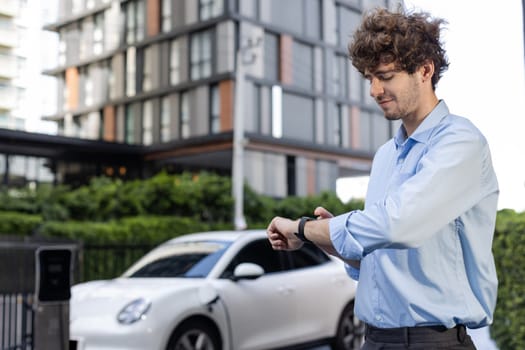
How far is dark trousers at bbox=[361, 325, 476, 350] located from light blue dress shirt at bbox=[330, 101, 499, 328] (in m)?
0.02

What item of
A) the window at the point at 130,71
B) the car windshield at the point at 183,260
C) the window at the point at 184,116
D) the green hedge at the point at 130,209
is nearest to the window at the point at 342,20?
the window at the point at 184,116

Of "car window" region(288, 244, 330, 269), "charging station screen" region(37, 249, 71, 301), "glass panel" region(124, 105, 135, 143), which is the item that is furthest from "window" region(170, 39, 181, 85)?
"charging station screen" region(37, 249, 71, 301)

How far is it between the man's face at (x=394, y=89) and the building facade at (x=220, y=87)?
30530 mm

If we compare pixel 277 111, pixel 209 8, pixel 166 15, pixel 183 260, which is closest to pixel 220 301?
pixel 183 260

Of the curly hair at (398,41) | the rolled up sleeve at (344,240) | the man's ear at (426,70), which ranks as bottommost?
the rolled up sleeve at (344,240)

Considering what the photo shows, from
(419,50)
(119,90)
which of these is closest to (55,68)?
(119,90)

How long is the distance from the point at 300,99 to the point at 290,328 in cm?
3047

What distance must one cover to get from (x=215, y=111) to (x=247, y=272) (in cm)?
2855

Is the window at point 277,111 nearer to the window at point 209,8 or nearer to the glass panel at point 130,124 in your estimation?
the window at point 209,8

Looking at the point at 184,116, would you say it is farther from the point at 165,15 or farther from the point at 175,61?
the point at 165,15

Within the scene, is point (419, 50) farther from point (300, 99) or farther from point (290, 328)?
point (300, 99)

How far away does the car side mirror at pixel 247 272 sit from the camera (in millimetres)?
6504

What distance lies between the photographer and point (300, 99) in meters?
36.9

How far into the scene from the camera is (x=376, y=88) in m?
1.81
